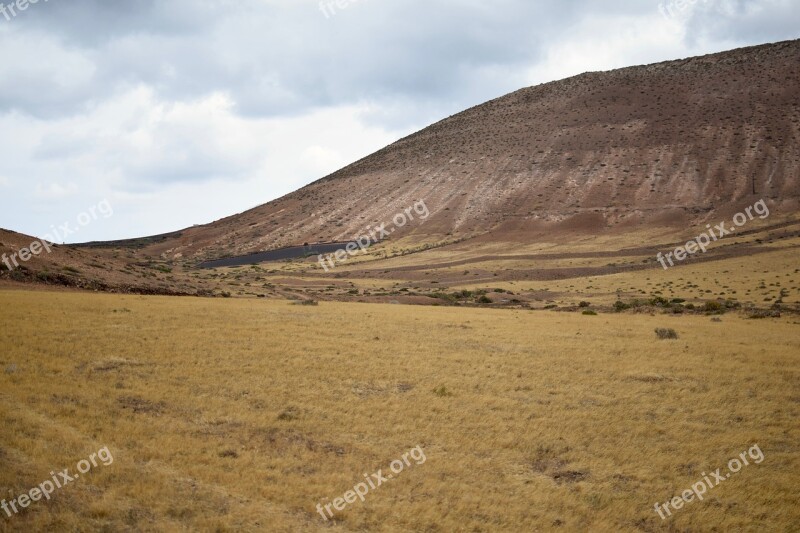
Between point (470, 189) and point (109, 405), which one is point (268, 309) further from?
point (470, 189)

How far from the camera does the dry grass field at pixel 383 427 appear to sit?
11148 millimetres

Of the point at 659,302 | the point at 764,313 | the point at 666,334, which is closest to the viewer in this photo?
the point at 666,334

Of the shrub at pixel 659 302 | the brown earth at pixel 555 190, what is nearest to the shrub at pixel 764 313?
the shrub at pixel 659 302

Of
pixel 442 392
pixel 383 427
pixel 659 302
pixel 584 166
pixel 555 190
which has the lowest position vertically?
pixel 659 302

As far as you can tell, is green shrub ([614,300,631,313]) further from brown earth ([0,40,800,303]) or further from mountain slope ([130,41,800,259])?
mountain slope ([130,41,800,259])

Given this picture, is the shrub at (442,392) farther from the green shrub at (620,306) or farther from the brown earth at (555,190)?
the brown earth at (555,190)

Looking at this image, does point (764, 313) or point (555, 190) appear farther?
point (555, 190)

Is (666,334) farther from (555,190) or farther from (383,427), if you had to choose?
(555,190)

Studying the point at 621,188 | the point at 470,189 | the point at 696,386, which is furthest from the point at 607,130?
the point at 696,386

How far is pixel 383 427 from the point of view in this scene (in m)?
15.7

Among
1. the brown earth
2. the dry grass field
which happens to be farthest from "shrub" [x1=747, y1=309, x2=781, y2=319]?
the brown earth

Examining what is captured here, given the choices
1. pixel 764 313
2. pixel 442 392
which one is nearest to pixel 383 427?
pixel 442 392

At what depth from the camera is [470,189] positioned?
12475 cm

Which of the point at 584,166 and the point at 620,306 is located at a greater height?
the point at 584,166
